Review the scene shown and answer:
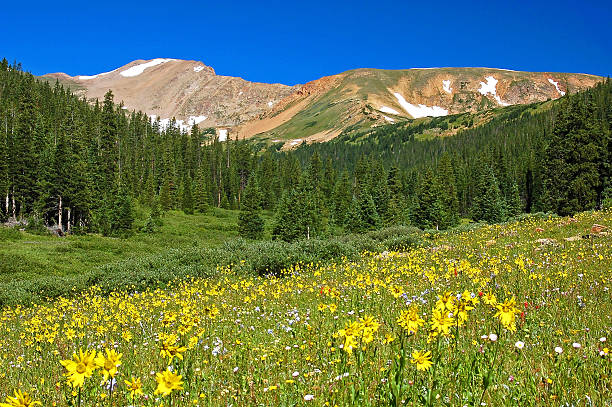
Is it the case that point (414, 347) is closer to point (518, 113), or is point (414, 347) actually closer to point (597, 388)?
point (597, 388)

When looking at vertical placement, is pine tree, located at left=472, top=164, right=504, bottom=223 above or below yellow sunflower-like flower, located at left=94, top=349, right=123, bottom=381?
above

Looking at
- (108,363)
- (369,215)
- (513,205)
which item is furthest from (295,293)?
(513,205)

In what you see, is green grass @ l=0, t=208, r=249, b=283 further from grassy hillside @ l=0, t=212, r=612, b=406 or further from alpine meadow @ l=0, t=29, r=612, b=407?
grassy hillside @ l=0, t=212, r=612, b=406

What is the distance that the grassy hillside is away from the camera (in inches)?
108

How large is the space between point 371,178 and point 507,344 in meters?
84.0

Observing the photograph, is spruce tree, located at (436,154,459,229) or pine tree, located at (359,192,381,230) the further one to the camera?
spruce tree, located at (436,154,459,229)

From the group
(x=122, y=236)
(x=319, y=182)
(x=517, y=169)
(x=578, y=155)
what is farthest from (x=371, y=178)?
(x=122, y=236)

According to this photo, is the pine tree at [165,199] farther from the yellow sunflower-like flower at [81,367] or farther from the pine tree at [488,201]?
the yellow sunflower-like flower at [81,367]

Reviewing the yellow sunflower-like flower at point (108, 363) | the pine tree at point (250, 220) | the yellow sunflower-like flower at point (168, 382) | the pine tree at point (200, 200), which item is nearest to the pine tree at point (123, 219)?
the pine tree at point (250, 220)

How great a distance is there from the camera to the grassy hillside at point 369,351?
8.99ft

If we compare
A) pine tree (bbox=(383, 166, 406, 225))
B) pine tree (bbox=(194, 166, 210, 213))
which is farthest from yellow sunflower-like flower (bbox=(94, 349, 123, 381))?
pine tree (bbox=(194, 166, 210, 213))

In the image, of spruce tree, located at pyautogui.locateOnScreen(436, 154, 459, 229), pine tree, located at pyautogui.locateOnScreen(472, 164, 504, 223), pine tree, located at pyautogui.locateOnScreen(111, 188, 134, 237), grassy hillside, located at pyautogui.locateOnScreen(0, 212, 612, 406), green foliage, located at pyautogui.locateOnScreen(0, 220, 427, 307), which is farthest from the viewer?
pine tree, located at pyautogui.locateOnScreen(472, 164, 504, 223)

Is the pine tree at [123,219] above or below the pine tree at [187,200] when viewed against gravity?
below

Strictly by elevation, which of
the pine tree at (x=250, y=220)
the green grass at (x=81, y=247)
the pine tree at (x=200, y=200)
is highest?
the pine tree at (x=200, y=200)
